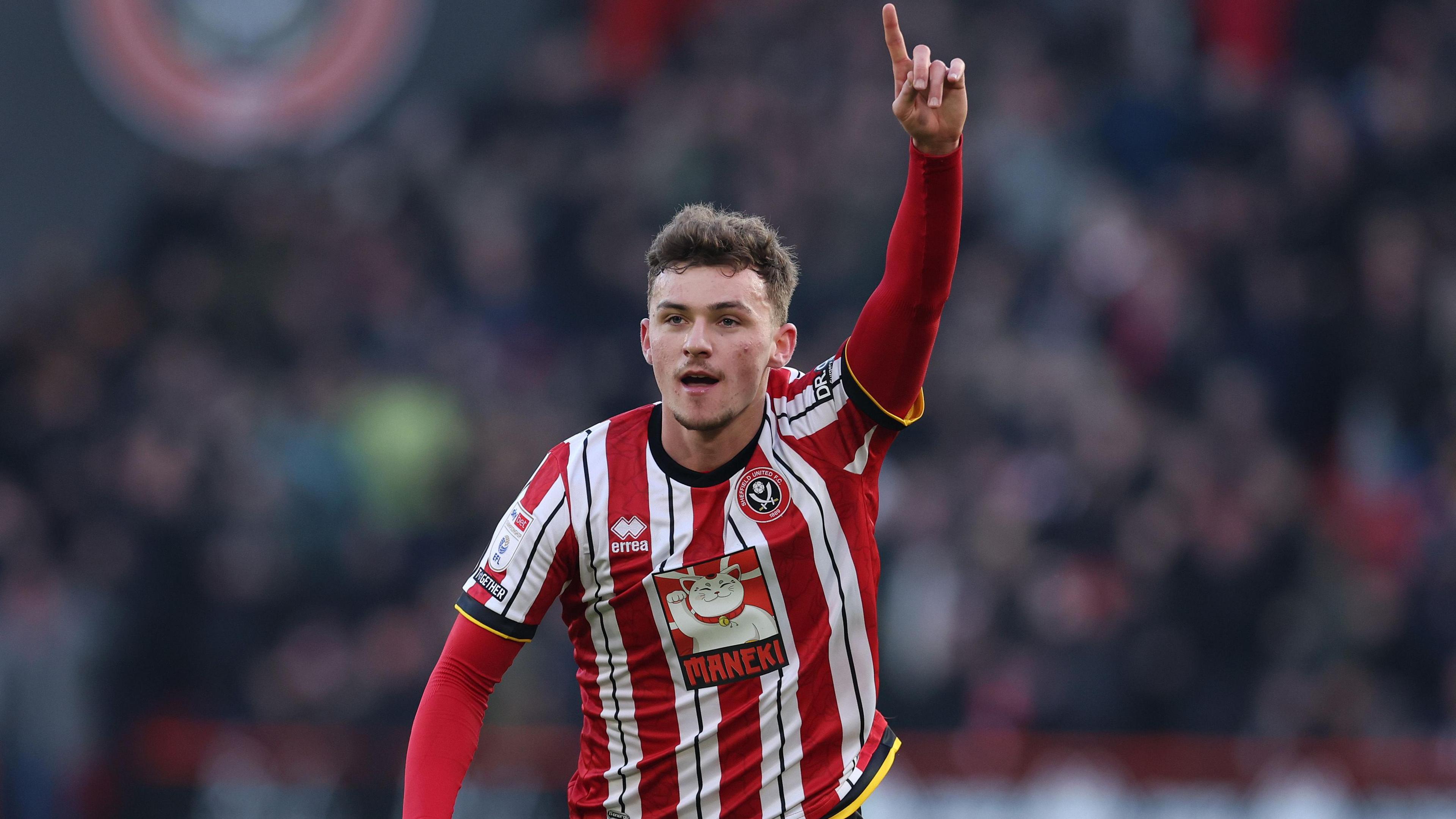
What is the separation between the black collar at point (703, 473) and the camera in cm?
382

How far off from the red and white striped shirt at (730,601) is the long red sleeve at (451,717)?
6 cm

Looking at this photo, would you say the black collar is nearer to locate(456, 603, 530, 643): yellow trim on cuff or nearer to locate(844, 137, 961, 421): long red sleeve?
locate(844, 137, 961, 421): long red sleeve

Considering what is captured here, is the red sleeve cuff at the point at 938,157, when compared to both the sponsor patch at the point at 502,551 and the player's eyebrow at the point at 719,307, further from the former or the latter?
the sponsor patch at the point at 502,551

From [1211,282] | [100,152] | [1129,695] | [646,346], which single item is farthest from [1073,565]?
[100,152]

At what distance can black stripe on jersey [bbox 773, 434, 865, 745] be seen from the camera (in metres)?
3.78

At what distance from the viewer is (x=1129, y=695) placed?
8.49 meters

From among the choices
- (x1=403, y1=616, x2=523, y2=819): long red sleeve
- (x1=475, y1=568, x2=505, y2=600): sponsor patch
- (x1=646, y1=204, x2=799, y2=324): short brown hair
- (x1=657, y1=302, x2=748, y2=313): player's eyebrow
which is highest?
(x1=646, y1=204, x2=799, y2=324): short brown hair

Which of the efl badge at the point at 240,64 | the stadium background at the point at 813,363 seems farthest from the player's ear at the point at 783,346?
the efl badge at the point at 240,64

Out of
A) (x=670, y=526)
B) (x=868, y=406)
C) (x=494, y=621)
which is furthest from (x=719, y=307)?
(x=494, y=621)

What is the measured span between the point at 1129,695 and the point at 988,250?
320cm

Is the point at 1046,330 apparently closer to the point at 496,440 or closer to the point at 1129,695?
the point at 1129,695

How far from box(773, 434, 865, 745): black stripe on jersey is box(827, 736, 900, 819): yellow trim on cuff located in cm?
21

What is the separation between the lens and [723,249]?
148 inches

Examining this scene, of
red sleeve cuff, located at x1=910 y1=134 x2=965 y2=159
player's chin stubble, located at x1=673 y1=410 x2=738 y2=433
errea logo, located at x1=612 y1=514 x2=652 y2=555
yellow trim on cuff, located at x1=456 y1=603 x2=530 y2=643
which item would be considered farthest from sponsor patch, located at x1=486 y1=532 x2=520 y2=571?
red sleeve cuff, located at x1=910 y1=134 x2=965 y2=159
